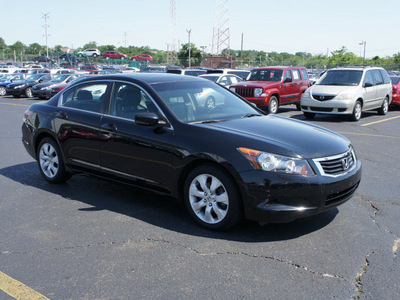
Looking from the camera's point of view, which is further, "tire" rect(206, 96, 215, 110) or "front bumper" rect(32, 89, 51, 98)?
"front bumper" rect(32, 89, 51, 98)

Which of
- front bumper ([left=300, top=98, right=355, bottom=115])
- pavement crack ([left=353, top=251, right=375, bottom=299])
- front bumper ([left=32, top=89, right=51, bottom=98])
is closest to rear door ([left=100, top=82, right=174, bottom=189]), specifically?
pavement crack ([left=353, top=251, right=375, bottom=299])

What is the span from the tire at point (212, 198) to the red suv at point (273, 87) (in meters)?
11.1

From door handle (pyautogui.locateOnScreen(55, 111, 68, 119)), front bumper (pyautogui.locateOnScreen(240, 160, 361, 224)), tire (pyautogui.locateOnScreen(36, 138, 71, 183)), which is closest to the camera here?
front bumper (pyautogui.locateOnScreen(240, 160, 361, 224))

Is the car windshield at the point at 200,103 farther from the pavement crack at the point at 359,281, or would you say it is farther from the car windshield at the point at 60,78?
the car windshield at the point at 60,78

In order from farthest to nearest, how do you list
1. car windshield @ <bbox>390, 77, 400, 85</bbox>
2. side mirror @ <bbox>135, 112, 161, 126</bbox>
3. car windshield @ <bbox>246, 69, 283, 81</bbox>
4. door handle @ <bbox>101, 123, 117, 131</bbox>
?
car windshield @ <bbox>390, 77, 400, 85</bbox>, car windshield @ <bbox>246, 69, 283, 81</bbox>, door handle @ <bbox>101, 123, 117, 131</bbox>, side mirror @ <bbox>135, 112, 161, 126</bbox>

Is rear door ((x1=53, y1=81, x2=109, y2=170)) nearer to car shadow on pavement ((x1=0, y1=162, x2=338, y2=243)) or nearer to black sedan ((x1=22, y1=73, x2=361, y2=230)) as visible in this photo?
black sedan ((x1=22, y1=73, x2=361, y2=230))

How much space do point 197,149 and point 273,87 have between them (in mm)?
11711

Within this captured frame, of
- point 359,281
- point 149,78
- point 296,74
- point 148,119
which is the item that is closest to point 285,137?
point 148,119

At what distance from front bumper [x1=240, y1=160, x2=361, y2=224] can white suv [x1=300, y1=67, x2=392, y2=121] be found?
10.2 metres

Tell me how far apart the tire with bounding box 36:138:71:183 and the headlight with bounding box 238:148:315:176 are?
3.10 meters

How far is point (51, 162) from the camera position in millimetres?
6195

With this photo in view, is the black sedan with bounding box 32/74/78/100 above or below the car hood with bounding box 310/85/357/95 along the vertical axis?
below

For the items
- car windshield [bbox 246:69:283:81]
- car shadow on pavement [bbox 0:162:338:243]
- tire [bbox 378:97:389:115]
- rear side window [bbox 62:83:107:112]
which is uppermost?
car windshield [bbox 246:69:283:81]

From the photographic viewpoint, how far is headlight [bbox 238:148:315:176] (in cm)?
406
